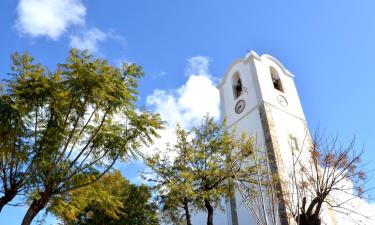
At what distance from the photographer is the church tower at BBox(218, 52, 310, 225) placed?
1978 cm

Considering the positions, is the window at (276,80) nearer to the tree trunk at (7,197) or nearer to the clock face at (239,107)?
the clock face at (239,107)

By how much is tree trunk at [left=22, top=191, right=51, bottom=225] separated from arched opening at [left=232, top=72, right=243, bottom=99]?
1684 centimetres

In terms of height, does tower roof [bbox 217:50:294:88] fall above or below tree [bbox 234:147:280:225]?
above

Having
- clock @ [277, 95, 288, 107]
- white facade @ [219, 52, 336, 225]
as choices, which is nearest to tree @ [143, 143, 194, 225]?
white facade @ [219, 52, 336, 225]

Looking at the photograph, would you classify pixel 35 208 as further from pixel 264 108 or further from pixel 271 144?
pixel 264 108

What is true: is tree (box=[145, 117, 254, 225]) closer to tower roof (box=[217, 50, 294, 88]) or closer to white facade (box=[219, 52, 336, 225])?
white facade (box=[219, 52, 336, 225])

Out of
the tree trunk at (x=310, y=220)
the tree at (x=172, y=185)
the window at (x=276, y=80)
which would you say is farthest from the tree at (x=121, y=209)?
the window at (x=276, y=80)

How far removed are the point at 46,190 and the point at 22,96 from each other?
3.40m

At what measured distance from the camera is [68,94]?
12.0 metres

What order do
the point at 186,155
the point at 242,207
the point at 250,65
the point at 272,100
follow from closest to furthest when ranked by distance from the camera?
the point at 186,155
the point at 242,207
the point at 272,100
the point at 250,65

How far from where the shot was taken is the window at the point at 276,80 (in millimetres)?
26016

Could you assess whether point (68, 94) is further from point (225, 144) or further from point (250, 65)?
point (250, 65)

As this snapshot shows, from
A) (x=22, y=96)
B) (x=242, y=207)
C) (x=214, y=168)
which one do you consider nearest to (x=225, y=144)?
(x=214, y=168)

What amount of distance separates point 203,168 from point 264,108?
7707mm
